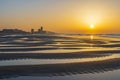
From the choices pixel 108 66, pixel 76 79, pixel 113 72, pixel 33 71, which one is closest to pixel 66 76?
pixel 76 79

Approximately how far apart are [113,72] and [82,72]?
72.0 inches

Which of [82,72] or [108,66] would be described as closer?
[82,72]

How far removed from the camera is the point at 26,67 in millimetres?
17828

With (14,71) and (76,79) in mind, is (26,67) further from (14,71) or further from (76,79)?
(76,79)

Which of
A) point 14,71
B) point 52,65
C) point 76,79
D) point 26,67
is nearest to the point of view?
point 76,79

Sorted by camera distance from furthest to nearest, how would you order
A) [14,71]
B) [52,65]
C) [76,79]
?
[52,65] < [14,71] < [76,79]

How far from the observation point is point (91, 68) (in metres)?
18.6

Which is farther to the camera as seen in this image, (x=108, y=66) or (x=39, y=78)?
(x=108, y=66)

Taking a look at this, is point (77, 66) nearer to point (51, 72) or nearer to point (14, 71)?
point (51, 72)

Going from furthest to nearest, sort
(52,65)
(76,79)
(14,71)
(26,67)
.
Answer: (52,65) → (26,67) → (14,71) → (76,79)

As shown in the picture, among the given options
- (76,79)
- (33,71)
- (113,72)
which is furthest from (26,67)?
(113,72)

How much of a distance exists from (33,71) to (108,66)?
5.47m

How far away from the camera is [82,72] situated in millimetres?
17234

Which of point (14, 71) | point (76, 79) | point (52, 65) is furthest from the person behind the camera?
point (52, 65)
